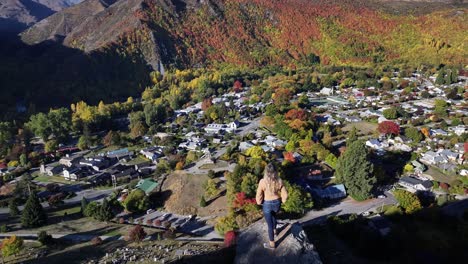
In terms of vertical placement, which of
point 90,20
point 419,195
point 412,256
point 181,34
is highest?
point 90,20

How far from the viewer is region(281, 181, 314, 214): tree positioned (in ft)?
80.6

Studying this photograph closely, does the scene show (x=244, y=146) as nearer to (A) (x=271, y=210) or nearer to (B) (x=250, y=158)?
(B) (x=250, y=158)

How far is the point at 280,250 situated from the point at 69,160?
34.9 meters

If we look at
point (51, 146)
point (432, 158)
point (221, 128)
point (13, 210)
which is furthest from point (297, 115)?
point (13, 210)

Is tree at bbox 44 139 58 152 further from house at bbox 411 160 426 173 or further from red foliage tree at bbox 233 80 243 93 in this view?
house at bbox 411 160 426 173

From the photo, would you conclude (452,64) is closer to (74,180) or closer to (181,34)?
(181,34)

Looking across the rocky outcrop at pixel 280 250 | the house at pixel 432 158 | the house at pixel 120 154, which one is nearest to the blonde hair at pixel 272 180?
the rocky outcrop at pixel 280 250

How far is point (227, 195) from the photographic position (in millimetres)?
26516

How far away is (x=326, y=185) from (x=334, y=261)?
15.5m

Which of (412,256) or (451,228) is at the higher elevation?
(412,256)

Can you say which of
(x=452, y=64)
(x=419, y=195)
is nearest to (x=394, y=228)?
(x=419, y=195)

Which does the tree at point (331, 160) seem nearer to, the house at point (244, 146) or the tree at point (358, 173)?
the tree at point (358, 173)

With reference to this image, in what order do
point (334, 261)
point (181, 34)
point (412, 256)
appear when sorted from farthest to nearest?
point (181, 34)
point (412, 256)
point (334, 261)

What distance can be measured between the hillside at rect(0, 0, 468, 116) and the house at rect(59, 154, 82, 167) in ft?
76.8
